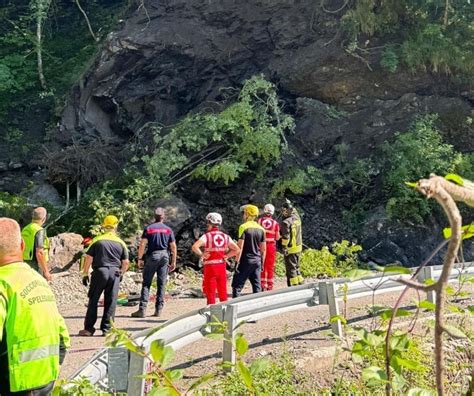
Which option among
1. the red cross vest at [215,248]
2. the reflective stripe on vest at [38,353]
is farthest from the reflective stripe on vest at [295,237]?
the reflective stripe on vest at [38,353]

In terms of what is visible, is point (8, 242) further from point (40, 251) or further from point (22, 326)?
point (40, 251)

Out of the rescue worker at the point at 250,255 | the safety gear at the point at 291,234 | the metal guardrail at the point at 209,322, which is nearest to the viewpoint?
the metal guardrail at the point at 209,322

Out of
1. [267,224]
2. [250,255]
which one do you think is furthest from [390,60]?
[250,255]

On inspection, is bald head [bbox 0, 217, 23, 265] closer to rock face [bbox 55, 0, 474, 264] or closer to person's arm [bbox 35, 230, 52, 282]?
person's arm [bbox 35, 230, 52, 282]

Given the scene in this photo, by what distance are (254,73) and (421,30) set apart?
17.9 feet

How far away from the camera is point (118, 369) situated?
4.90 metres

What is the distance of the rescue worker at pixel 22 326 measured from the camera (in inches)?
145

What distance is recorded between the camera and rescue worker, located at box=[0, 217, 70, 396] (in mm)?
3688

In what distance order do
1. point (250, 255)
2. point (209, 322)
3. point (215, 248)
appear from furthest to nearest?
1. point (250, 255)
2. point (215, 248)
3. point (209, 322)

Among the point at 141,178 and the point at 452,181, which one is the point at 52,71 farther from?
the point at 452,181

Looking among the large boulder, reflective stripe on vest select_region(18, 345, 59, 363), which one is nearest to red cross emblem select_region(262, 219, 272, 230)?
the large boulder

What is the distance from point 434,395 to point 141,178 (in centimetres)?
1474

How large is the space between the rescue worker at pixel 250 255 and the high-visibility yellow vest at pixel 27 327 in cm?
633

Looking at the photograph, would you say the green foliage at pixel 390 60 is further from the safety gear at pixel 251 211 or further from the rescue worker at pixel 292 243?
the safety gear at pixel 251 211
